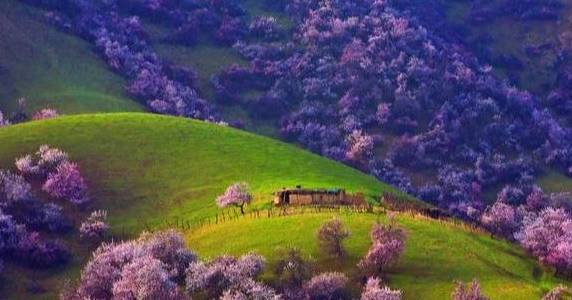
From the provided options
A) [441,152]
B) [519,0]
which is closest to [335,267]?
[441,152]

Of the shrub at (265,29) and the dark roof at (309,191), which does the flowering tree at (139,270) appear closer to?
the dark roof at (309,191)

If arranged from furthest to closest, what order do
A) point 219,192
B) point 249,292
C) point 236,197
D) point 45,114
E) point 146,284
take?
point 45,114 → point 219,192 → point 236,197 → point 249,292 → point 146,284

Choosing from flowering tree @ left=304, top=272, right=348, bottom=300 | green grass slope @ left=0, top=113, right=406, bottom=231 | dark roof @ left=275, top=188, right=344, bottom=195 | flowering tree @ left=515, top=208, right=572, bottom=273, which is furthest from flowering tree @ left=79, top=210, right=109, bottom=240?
flowering tree @ left=515, top=208, right=572, bottom=273

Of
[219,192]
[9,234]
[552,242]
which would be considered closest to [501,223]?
[552,242]

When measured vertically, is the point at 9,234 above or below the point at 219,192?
below

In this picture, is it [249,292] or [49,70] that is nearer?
[249,292]

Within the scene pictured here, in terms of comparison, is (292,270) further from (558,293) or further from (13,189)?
(13,189)

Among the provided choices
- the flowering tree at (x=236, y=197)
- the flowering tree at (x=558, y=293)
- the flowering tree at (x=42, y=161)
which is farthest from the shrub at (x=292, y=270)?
the flowering tree at (x=42, y=161)
